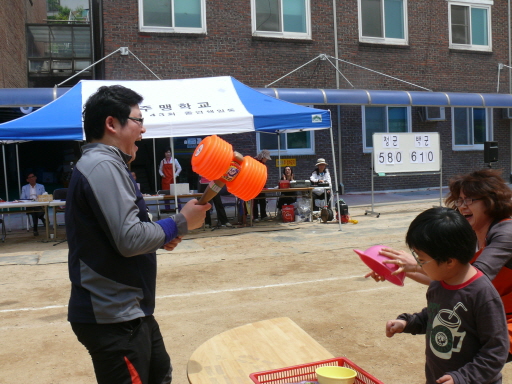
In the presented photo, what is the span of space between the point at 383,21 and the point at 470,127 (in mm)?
5551

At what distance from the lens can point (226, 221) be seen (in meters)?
12.9

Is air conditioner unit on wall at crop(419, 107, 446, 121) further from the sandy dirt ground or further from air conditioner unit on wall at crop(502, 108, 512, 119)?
the sandy dirt ground

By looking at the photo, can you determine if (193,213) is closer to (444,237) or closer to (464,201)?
(444,237)

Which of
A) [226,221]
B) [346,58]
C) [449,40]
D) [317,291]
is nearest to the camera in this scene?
[317,291]

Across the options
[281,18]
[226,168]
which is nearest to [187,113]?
[226,168]

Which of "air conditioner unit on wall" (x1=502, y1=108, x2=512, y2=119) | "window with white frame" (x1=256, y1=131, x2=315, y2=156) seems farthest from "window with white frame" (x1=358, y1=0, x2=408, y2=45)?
"air conditioner unit on wall" (x1=502, y1=108, x2=512, y2=119)

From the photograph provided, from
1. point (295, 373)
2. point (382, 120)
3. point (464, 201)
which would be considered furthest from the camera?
point (382, 120)

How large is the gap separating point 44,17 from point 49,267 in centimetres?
3292

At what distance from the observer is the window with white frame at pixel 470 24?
20.7 meters

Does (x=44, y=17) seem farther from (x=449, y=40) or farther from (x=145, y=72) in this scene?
(x=449, y=40)

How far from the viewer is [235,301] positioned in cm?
623

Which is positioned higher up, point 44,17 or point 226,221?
point 44,17

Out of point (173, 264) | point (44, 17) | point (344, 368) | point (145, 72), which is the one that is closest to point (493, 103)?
point (145, 72)

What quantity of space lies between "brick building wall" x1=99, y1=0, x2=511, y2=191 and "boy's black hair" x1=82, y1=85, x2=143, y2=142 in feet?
48.0
